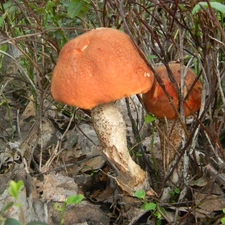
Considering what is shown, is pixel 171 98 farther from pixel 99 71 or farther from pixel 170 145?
pixel 99 71

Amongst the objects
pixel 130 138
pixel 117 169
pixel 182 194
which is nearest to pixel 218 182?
pixel 182 194

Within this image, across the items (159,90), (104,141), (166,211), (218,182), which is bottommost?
(166,211)

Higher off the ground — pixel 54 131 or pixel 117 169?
pixel 117 169

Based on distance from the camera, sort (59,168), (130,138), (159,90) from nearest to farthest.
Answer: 1. (159,90)
2. (59,168)
3. (130,138)

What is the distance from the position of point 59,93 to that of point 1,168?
1240mm

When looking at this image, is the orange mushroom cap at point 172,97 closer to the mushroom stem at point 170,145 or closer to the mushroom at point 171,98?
the mushroom at point 171,98

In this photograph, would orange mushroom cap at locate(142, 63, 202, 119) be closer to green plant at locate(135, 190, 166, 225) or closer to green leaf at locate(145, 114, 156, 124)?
green leaf at locate(145, 114, 156, 124)

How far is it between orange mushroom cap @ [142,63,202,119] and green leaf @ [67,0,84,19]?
580 millimetres

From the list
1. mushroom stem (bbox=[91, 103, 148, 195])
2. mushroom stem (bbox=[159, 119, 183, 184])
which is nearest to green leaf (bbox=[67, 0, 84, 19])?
mushroom stem (bbox=[91, 103, 148, 195])

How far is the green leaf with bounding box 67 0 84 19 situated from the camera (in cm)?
218

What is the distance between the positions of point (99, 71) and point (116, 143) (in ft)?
1.73

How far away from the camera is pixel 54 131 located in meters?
3.39

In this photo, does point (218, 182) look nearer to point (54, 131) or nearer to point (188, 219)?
point (188, 219)

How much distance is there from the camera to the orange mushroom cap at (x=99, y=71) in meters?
1.86
